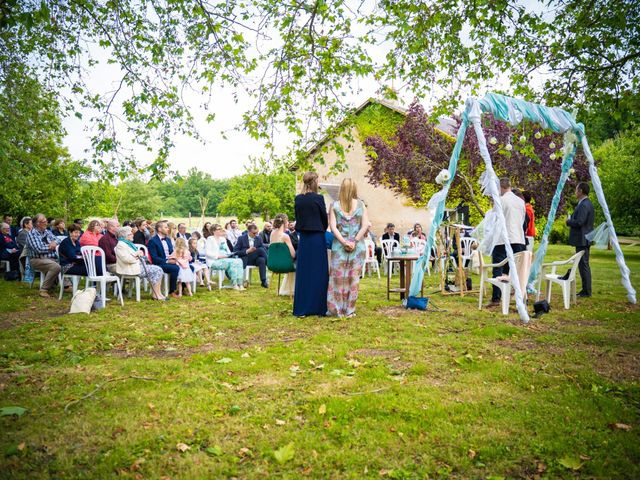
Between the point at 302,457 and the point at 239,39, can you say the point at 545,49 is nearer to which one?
the point at 239,39

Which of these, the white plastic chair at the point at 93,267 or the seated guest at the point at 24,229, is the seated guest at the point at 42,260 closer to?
the white plastic chair at the point at 93,267

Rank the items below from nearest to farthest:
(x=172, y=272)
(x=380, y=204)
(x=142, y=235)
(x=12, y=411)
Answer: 1. (x=12, y=411)
2. (x=172, y=272)
3. (x=142, y=235)
4. (x=380, y=204)

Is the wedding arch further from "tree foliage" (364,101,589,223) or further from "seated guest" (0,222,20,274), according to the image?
"seated guest" (0,222,20,274)

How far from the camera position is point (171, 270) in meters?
10.5

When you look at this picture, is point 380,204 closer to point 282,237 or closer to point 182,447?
point 282,237

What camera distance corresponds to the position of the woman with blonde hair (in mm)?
7464

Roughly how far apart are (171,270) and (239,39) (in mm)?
5496

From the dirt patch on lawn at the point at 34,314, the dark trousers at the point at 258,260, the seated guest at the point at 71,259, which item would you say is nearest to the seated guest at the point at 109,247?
the seated guest at the point at 71,259

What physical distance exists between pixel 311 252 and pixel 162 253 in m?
4.49

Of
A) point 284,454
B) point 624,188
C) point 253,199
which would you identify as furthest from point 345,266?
point 253,199

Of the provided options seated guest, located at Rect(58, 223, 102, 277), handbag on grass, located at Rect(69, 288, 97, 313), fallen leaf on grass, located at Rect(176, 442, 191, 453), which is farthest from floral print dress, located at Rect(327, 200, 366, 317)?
seated guest, located at Rect(58, 223, 102, 277)

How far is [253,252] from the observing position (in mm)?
13094

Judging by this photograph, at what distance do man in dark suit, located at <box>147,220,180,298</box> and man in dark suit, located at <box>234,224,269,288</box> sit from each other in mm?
2638

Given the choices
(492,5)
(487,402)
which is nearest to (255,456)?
(487,402)
